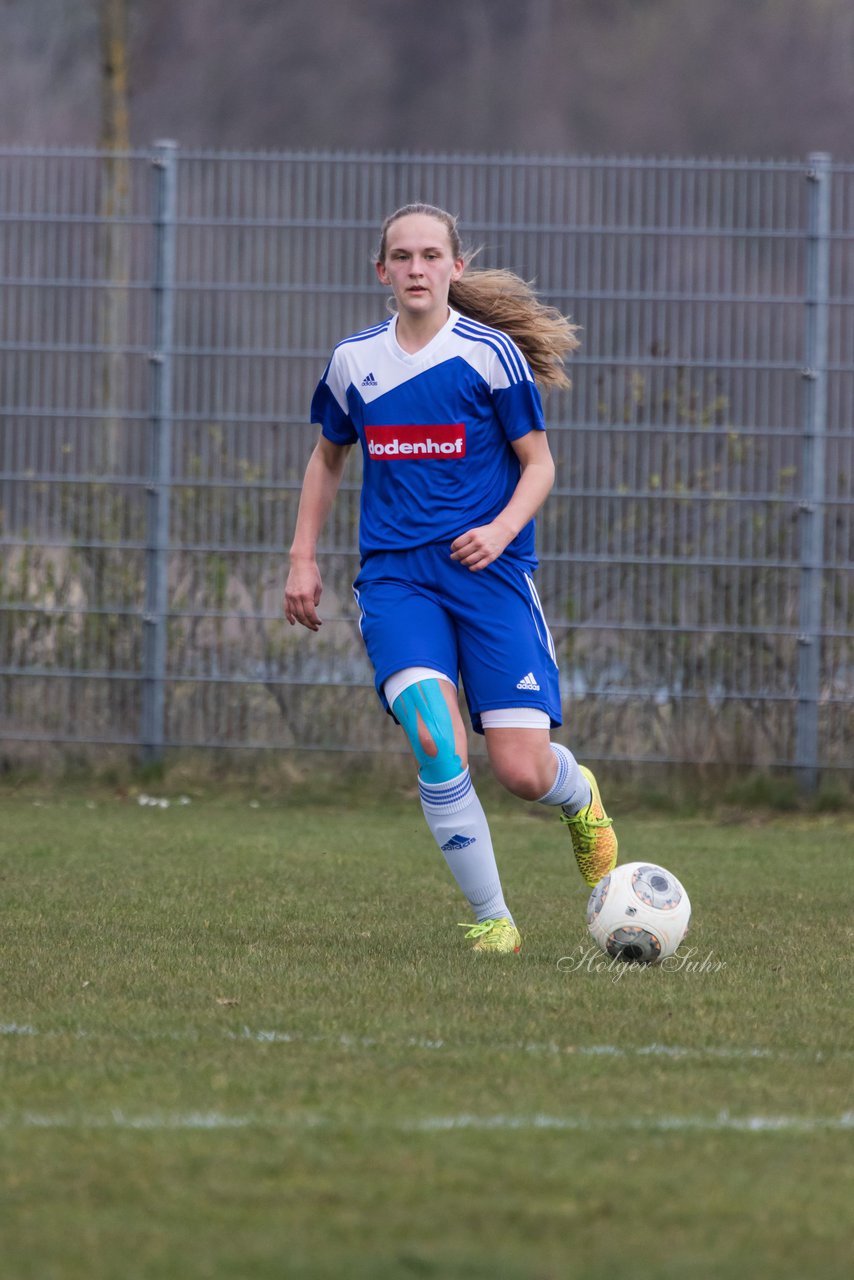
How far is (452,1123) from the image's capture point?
3.43 m

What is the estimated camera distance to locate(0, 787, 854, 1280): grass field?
2.80 metres

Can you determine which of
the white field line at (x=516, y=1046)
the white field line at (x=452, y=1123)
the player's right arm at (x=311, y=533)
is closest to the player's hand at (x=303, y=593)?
the player's right arm at (x=311, y=533)

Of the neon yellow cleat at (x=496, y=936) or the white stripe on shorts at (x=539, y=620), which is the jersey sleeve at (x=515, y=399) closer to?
the white stripe on shorts at (x=539, y=620)

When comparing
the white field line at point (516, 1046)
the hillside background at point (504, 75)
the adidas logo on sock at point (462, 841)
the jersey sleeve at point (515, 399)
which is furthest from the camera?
the hillside background at point (504, 75)

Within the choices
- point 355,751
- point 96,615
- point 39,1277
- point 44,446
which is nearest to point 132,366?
point 44,446

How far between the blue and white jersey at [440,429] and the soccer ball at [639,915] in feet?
3.29

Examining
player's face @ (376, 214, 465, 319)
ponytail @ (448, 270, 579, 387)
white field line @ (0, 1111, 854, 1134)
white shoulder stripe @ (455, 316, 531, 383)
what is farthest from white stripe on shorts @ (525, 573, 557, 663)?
white field line @ (0, 1111, 854, 1134)

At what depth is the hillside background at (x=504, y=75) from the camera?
3238cm

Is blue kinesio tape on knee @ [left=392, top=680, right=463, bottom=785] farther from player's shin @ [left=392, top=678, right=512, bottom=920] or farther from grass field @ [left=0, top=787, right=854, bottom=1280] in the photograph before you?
A: grass field @ [left=0, top=787, right=854, bottom=1280]

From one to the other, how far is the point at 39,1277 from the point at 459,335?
3.56 m

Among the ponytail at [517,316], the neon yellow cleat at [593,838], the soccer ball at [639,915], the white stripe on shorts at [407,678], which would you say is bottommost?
the soccer ball at [639,915]

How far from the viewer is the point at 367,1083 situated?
376cm

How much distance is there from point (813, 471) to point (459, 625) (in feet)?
16.0

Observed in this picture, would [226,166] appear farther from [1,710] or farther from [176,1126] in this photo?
[176,1126]
